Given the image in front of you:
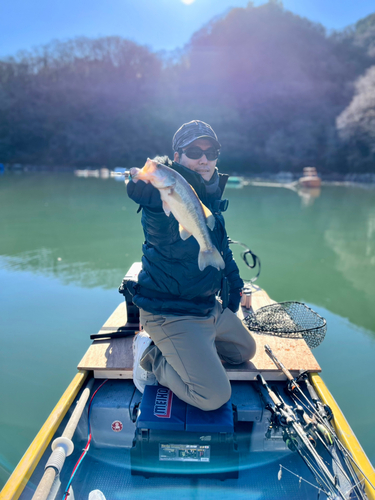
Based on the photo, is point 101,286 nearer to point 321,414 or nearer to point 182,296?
point 182,296

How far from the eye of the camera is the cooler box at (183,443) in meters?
2.13

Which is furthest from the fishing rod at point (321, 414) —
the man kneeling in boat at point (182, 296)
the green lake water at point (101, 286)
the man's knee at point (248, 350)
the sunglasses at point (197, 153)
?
the sunglasses at point (197, 153)

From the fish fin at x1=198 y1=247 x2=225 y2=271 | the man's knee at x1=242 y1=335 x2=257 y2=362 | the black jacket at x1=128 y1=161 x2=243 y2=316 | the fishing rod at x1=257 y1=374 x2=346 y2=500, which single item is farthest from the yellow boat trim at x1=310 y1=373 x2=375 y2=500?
the fish fin at x1=198 y1=247 x2=225 y2=271

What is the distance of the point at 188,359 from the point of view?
2.35 m

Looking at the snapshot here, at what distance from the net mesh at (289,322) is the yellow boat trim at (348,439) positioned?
30.0 inches

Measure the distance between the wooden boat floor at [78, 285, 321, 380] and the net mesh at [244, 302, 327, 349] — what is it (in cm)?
13

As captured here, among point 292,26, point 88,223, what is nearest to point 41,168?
point 88,223

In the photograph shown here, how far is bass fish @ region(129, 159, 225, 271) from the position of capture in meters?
1.71

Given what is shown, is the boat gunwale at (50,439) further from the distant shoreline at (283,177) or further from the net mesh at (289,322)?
the distant shoreline at (283,177)

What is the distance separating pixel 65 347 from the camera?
410cm

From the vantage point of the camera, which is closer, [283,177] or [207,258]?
[207,258]

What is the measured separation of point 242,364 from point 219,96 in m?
48.5

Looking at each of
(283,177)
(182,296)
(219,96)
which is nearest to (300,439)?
(182,296)

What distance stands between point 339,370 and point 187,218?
2.97m
